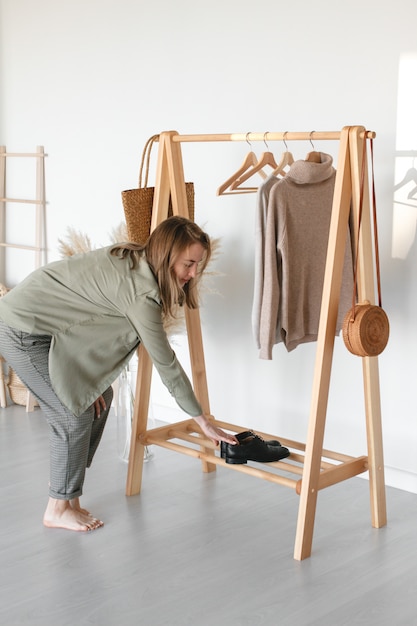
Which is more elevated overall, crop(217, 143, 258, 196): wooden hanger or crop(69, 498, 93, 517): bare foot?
crop(217, 143, 258, 196): wooden hanger

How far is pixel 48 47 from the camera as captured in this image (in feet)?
16.5

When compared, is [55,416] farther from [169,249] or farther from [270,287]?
[270,287]

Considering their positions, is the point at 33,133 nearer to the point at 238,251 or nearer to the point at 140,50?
the point at 140,50

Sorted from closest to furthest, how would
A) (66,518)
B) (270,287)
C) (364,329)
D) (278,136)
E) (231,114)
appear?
(364,329)
(278,136)
(270,287)
(66,518)
(231,114)

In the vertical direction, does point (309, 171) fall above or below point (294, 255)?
above

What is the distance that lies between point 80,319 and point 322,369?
926mm

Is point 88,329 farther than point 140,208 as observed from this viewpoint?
No

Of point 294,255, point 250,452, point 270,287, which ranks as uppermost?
point 294,255

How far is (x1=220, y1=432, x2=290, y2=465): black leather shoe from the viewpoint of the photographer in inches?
120

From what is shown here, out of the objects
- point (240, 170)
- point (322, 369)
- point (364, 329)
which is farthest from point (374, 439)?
point (240, 170)

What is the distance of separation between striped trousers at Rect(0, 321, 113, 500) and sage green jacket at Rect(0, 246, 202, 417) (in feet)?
0.17

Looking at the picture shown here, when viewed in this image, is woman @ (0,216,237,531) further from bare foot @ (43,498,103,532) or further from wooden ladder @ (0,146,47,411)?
wooden ladder @ (0,146,47,411)

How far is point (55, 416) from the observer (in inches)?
125

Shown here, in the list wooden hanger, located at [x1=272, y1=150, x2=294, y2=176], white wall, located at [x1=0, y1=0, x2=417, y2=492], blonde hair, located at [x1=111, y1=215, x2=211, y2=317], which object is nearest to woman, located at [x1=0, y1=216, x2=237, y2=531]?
blonde hair, located at [x1=111, y1=215, x2=211, y2=317]
